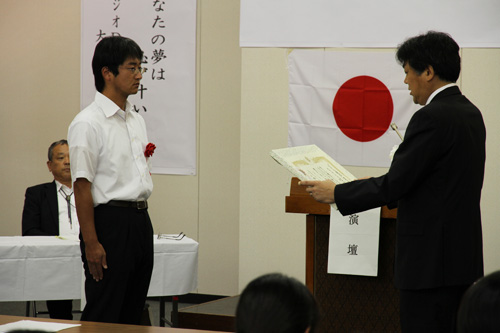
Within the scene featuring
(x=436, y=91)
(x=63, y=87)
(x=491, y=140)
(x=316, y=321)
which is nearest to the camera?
(x=316, y=321)

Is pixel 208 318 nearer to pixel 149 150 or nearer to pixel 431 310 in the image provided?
pixel 149 150

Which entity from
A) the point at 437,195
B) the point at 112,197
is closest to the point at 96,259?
the point at 112,197

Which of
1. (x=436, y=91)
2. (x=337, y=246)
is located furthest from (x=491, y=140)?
(x=436, y=91)

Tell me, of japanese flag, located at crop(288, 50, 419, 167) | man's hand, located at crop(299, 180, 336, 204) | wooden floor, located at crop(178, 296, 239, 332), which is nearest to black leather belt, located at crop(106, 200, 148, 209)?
man's hand, located at crop(299, 180, 336, 204)

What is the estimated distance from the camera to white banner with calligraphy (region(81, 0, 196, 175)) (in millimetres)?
5457

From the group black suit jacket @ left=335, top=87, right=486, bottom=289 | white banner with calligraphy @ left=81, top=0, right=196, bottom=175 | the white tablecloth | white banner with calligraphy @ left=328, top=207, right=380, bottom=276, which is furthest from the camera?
white banner with calligraphy @ left=81, top=0, right=196, bottom=175

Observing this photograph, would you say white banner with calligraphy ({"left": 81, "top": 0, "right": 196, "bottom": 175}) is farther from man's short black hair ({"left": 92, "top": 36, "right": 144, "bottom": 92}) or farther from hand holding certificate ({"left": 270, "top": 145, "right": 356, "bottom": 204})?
hand holding certificate ({"left": 270, "top": 145, "right": 356, "bottom": 204})

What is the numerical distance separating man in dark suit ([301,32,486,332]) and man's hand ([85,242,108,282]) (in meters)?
1.07

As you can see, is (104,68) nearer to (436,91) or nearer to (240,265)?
(436,91)

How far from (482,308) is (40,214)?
358 cm

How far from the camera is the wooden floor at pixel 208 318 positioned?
13.4 ft

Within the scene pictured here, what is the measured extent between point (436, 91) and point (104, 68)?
1.31 metres

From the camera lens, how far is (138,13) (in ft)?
18.2

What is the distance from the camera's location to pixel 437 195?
88.7 inches
